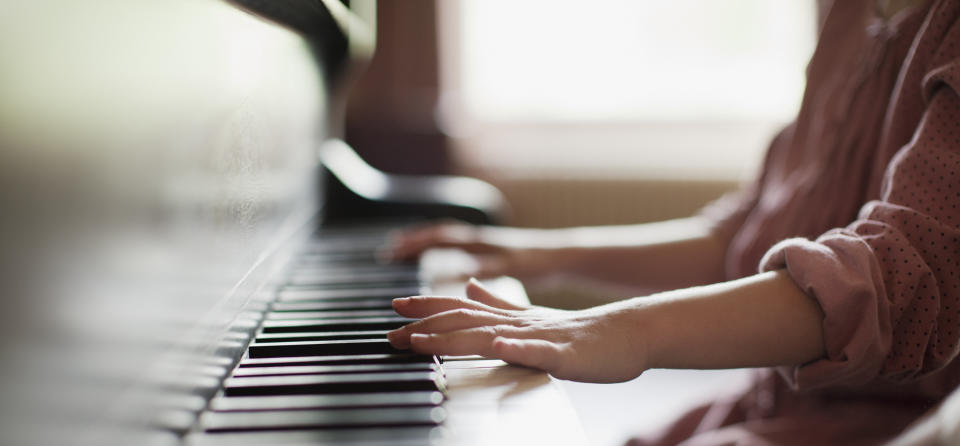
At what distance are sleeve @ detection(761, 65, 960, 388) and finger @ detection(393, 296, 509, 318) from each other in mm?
272

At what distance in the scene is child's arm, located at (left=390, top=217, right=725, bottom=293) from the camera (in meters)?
1.28

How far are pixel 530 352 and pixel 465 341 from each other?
0.18 feet

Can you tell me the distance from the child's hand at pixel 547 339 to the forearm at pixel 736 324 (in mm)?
25

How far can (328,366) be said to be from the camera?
2.17 feet

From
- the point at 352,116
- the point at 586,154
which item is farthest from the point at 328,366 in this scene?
the point at 586,154

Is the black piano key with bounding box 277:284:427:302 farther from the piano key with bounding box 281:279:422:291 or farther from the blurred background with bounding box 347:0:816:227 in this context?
the blurred background with bounding box 347:0:816:227

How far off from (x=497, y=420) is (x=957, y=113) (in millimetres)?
516

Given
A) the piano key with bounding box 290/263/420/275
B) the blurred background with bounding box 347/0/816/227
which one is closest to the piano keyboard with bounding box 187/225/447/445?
the piano key with bounding box 290/263/420/275

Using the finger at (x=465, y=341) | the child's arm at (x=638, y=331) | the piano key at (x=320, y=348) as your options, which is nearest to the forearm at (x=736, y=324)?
the child's arm at (x=638, y=331)

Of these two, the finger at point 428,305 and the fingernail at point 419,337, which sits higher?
the finger at point 428,305

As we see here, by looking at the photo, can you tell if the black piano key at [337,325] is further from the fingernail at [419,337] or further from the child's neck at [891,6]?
the child's neck at [891,6]

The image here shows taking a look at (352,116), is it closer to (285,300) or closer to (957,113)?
(285,300)

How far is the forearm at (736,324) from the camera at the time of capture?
665mm

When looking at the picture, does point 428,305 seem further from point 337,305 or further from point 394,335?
point 337,305
